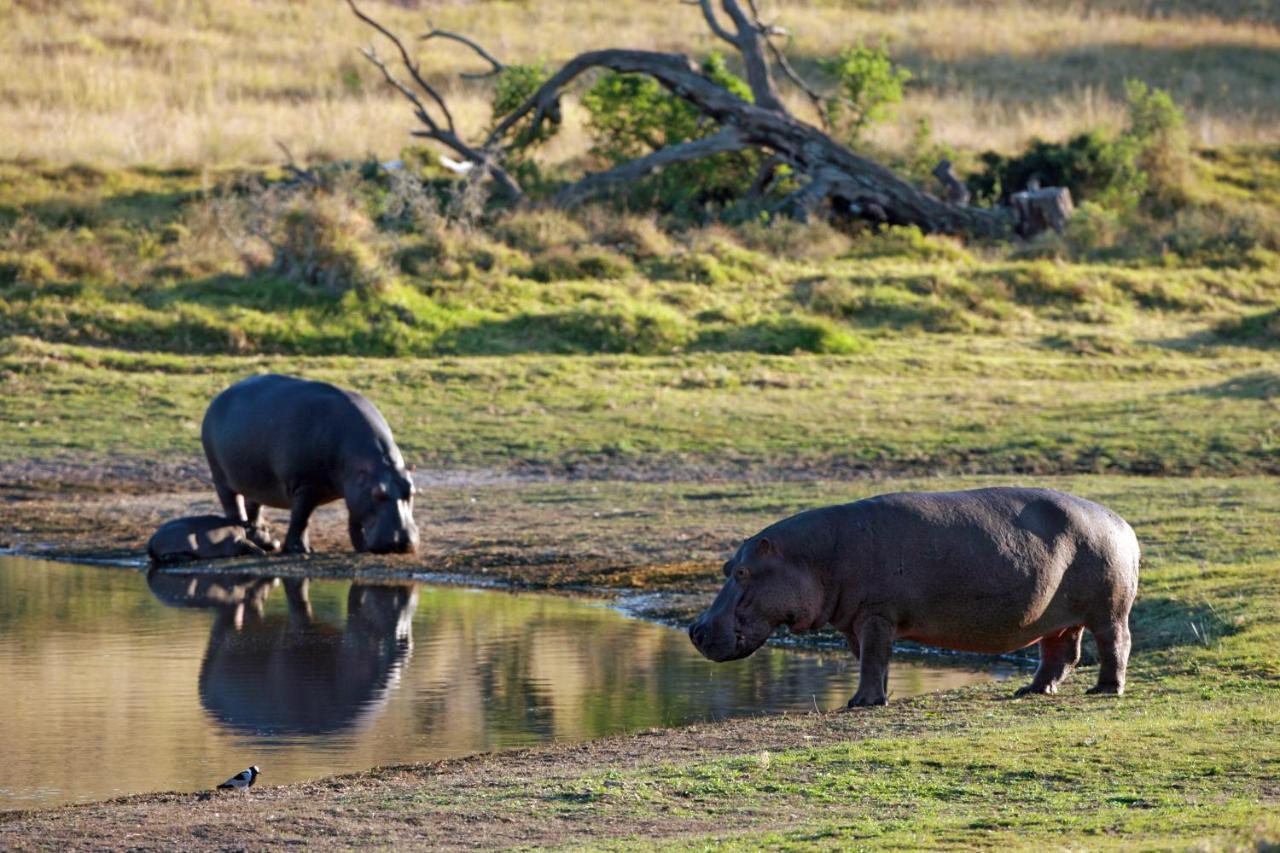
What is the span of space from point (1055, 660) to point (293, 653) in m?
→ 4.31

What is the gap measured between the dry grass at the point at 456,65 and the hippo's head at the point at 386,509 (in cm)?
1719

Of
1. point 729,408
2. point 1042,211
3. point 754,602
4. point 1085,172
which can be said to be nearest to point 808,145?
point 1042,211

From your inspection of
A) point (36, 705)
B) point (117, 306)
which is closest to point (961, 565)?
point (36, 705)

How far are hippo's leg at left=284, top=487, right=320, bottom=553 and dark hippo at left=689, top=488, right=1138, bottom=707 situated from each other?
5823mm

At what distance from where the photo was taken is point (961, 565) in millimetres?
8516

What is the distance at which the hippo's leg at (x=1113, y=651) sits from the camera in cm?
870

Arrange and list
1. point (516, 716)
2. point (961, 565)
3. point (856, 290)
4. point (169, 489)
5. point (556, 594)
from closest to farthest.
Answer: point (961, 565) → point (516, 716) → point (556, 594) → point (169, 489) → point (856, 290)

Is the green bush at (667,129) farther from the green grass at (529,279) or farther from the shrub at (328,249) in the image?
the shrub at (328,249)

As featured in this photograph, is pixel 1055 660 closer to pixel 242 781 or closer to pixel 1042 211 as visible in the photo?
pixel 242 781

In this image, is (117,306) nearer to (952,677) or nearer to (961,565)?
(952,677)

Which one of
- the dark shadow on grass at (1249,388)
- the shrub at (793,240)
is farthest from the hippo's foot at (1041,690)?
the shrub at (793,240)

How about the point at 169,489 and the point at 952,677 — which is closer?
the point at 952,677

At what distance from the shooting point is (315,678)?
1027cm

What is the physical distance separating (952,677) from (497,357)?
11162 mm
